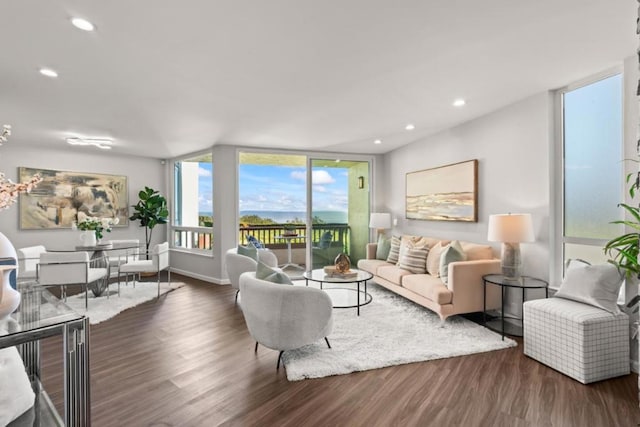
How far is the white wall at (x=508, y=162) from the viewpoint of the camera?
135 inches

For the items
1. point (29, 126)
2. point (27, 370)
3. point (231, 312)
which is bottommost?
point (231, 312)

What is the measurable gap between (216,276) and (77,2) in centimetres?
459

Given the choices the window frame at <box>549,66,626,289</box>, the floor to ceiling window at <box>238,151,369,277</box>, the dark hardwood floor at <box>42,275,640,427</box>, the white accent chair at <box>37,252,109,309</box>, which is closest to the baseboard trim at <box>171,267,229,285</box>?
the floor to ceiling window at <box>238,151,369,277</box>

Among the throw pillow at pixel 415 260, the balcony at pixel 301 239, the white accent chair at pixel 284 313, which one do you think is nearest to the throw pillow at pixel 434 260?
the throw pillow at pixel 415 260

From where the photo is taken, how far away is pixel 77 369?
121 centimetres

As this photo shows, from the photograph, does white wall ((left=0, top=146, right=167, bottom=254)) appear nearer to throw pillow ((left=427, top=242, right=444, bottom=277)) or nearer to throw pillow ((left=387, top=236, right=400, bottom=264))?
throw pillow ((left=387, top=236, right=400, bottom=264))

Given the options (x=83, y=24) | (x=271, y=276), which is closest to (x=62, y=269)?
(x=271, y=276)

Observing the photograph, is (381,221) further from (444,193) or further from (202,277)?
(202,277)

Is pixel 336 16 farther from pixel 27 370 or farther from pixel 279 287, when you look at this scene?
pixel 27 370

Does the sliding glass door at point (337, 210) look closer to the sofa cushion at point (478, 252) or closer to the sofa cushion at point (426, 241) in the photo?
the sofa cushion at point (426, 241)

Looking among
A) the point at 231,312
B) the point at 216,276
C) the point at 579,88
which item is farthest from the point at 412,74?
the point at 216,276

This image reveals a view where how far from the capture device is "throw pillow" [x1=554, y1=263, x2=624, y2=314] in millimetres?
2534

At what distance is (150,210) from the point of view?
6348mm

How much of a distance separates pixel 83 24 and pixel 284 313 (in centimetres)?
239
